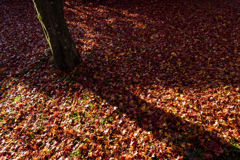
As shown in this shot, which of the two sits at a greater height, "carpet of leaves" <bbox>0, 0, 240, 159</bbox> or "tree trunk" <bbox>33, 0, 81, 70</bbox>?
"tree trunk" <bbox>33, 0, 81, 70</bbox>

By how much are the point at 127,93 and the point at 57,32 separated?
11.3 ft

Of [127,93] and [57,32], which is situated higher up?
[57,32]

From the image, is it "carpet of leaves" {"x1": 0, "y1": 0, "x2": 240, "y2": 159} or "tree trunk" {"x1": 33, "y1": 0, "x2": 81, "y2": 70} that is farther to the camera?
"tree trunk" {"x1": 33, "y1": 0, "x2": 81, "y2": 70}

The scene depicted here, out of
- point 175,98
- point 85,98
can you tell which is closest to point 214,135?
point 175,98

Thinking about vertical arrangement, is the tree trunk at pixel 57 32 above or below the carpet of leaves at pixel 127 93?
above

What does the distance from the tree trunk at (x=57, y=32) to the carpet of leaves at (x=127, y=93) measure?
51cm

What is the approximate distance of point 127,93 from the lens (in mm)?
5109

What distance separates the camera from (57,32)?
5.15 metres

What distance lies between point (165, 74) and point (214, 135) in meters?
2.82

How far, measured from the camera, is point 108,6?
39.7ft

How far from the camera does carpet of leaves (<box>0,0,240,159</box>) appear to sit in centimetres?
369

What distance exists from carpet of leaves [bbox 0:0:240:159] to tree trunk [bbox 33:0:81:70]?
20.0 inches

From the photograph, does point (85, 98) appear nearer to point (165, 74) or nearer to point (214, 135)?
point (165, 74)

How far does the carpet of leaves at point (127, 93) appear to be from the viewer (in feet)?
12.1
